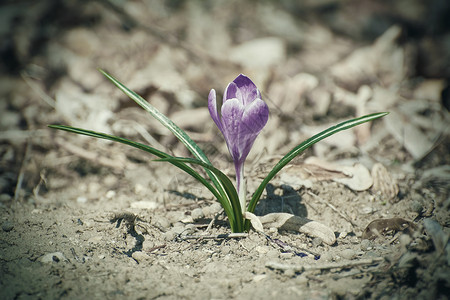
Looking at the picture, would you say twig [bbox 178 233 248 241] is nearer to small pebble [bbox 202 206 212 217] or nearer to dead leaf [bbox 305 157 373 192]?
small pebble [bbox 202 206 212 217]

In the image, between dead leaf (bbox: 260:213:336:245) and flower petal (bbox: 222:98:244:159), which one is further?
dead leaf (bbox: 260:213:336:245)

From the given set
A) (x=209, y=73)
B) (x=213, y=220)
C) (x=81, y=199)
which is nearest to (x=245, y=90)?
(x=213, y=220)

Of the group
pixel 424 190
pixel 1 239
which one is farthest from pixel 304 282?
pixel 1 239

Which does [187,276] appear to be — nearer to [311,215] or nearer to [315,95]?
[311,215]

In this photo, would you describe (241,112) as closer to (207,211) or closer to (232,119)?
(232,119)

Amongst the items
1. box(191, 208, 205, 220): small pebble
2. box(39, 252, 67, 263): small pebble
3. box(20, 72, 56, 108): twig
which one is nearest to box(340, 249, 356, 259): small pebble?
box(191, 208, 205, 220): small pebble

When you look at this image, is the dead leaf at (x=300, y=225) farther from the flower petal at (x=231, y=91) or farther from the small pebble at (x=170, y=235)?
the flower petal at (x=231, y=91)

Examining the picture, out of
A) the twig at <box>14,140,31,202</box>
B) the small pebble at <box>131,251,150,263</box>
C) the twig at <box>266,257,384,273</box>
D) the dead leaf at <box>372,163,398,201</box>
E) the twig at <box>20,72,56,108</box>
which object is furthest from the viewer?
the twig at <box>20,72,56,108</box>
